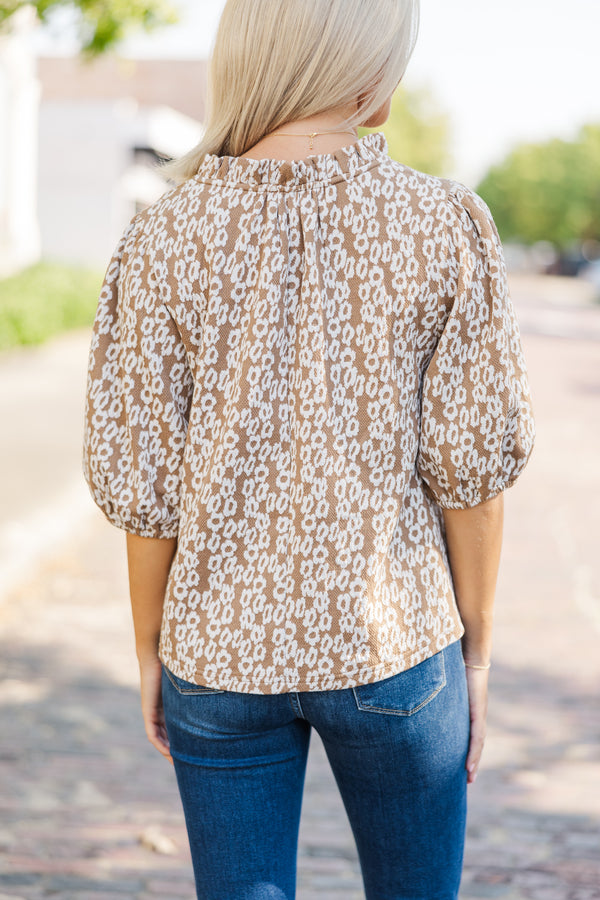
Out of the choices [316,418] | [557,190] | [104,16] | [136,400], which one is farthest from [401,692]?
[557,190]

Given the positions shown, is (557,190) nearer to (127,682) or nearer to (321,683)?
(127,682)

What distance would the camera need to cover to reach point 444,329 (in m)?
1.35

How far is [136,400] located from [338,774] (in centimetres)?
62

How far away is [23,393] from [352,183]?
32.7 ft

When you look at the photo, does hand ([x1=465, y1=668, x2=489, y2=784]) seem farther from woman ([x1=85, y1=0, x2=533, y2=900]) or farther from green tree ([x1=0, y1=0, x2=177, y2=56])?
green tree ([x1=0, y1=0, x2=177, y2=56])

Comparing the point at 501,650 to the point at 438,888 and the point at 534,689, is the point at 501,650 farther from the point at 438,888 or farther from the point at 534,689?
the point at 438,888

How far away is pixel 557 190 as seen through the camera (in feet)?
246

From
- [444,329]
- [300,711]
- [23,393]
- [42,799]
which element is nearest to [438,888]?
[300,711]

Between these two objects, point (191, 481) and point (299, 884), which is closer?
point (191, 481)

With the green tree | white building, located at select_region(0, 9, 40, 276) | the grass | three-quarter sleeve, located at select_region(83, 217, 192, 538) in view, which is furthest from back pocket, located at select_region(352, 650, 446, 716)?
white building, located at select_region(0, 9, 40, 276)

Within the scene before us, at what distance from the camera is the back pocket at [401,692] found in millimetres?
1339

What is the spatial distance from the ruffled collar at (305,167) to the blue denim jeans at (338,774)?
2.23 feet

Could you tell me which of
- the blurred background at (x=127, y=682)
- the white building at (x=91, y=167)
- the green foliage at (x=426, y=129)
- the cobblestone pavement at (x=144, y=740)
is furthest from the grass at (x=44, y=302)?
the green foliage at (x=426, y=129)

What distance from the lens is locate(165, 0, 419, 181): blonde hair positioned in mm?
1301
